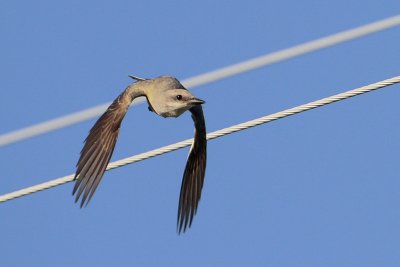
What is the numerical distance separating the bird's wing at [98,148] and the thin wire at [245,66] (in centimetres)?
17

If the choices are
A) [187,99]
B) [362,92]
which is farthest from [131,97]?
[362,92]

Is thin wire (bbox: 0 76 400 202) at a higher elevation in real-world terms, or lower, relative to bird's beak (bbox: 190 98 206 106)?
lower

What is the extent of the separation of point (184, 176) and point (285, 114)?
2434mm

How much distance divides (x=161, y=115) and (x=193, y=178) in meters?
1.39

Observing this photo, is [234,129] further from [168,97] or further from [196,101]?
[168,97]

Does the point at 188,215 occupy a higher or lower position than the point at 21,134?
lower

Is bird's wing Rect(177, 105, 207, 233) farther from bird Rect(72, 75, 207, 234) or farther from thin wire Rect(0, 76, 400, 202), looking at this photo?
thin wire Rect(0, 76, 400, 202)

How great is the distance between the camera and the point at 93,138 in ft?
34.0

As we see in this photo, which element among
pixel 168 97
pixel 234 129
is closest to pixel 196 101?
pixel 168 97

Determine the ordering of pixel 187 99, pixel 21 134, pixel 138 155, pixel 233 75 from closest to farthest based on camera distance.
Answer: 1. pixel 21 134
2. pixel 138 155
3. pixel 187 99
4. pixel 233 75

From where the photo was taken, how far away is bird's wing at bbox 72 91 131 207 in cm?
984

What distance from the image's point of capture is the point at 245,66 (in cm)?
1107

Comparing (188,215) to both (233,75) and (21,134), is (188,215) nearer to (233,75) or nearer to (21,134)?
(233,75)

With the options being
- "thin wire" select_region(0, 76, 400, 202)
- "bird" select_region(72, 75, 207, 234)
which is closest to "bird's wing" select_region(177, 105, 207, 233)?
"bird" select_region(72, 75, 207, 234)
